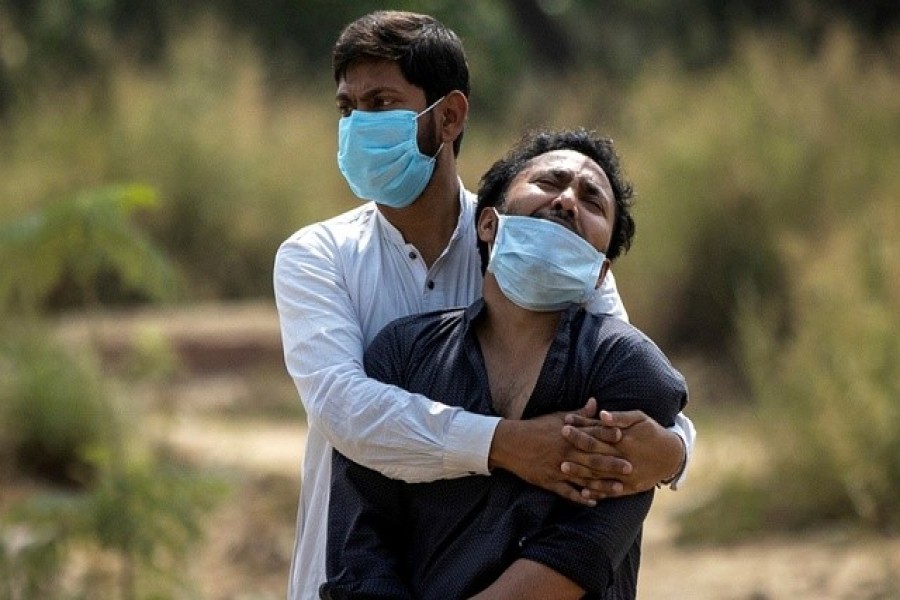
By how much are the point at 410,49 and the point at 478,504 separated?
841 millimetres

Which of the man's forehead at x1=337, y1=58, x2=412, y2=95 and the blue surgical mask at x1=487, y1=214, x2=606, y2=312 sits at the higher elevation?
the man's forehead at x1=337, y1=58, x2=412, y2=95

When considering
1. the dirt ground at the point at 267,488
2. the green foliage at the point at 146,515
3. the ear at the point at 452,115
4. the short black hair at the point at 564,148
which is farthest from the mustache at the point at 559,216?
the dirt ground at the point at 267,488

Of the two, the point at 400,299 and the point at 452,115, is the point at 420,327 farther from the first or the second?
the point at 452,115

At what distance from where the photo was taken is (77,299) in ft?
41.3

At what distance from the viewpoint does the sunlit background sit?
6.41m

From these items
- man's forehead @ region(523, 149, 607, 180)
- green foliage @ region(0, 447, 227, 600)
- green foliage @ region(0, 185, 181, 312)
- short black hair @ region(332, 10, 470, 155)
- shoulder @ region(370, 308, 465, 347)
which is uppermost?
short black hair @ region(332, 10, 470, 155)

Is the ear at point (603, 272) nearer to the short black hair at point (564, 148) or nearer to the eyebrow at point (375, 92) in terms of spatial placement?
the short black hair at point (564, 148)

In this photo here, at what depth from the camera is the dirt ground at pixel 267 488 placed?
21.9 ft

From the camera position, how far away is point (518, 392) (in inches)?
119

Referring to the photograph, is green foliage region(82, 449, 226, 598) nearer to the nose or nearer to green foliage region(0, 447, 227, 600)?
green foliage region(0, 447, 227, 600)

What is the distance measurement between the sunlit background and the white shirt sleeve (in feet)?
→ 8.50

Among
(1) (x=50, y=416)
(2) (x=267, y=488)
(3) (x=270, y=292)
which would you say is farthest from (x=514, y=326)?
(3) (x=270, y=292)

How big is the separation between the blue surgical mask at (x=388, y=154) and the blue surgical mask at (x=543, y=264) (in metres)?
0.33

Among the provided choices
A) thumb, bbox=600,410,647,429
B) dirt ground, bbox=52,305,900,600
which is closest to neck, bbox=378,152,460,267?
thumb, bbox=600,410,647,429
